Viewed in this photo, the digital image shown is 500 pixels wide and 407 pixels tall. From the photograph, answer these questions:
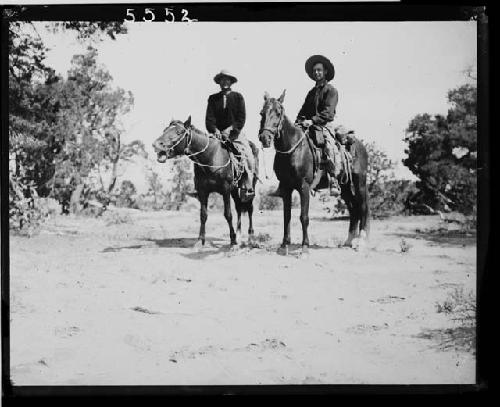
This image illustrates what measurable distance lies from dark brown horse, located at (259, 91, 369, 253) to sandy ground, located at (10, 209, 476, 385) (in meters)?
0.08

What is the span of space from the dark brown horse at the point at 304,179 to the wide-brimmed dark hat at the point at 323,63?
416mm

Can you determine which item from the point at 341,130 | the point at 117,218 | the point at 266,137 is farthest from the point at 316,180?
the point at 117,218

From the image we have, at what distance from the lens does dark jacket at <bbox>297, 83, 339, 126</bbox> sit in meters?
5.09

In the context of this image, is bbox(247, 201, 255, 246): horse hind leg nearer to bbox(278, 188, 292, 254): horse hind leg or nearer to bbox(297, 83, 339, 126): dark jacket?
bbox(278, 188, 292, 254): horse hind leg

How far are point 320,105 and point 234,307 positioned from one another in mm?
1758

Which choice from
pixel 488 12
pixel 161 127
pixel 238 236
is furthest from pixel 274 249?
pixel 488 12

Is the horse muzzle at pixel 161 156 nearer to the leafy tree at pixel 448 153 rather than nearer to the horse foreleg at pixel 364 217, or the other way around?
the horse foreleg at pixel 364 217

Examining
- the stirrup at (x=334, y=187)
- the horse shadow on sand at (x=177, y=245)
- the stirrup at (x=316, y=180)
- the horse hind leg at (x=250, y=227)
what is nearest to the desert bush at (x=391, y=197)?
the stirrup at (x=334, y=187)

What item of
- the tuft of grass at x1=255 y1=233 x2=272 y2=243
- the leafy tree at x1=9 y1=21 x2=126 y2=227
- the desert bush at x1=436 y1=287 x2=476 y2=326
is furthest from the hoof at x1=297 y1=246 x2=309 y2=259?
the leafy tree at x1=9 y1=21 x2=126 y2=227

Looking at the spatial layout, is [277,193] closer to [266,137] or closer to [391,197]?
[266,137]

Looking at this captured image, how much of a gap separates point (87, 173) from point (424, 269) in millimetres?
2847

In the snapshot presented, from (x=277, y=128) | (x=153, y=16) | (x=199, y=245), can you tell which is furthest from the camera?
(x=199, y=245)

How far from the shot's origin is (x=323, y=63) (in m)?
5.05

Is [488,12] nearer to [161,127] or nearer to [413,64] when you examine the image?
[413,64]
